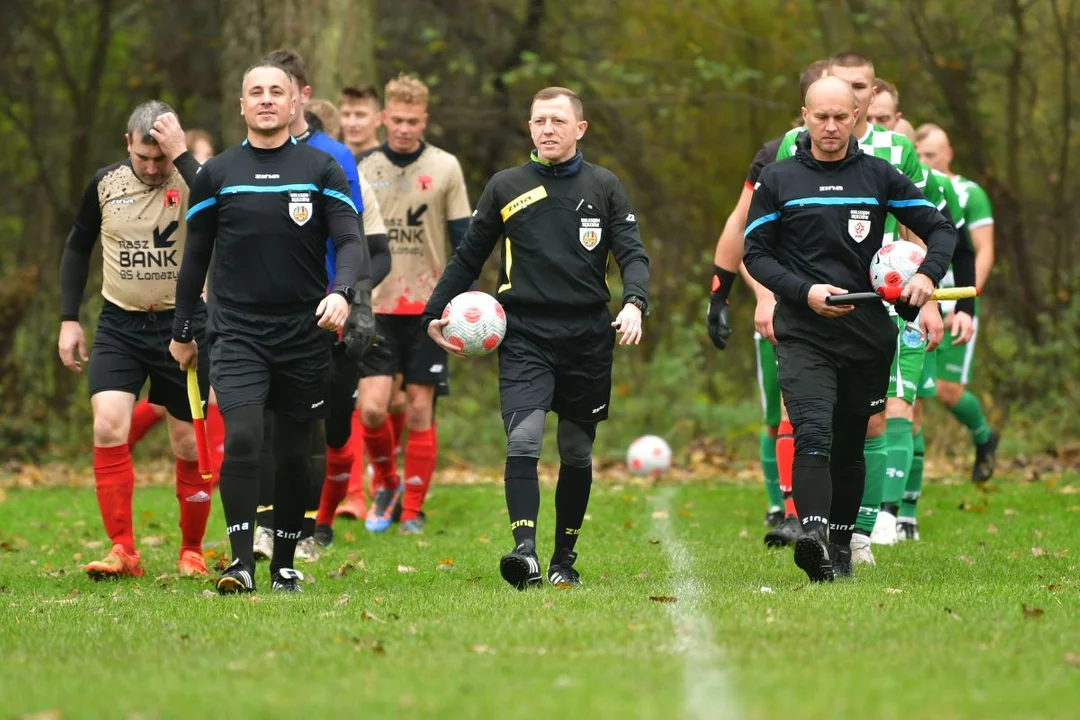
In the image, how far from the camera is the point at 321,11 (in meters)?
15.0

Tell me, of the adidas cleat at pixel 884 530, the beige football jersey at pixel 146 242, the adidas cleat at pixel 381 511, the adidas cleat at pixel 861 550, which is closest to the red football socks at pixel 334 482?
the adidas cleat at pixel 381 511

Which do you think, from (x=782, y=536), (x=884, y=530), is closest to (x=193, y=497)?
(x=782, y=536)

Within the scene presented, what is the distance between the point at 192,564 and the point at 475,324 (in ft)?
7.97

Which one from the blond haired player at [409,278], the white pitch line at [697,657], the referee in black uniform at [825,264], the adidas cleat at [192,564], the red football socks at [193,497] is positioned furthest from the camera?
the blond haired player at [409,278]

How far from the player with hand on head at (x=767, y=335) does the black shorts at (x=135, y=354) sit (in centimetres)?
260

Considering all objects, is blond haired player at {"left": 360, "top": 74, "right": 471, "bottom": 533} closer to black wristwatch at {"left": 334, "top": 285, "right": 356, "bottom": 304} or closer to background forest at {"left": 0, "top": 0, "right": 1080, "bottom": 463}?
black wristwatch at {"left": 334, "top": 285, "right": 356, "bottom": 304}

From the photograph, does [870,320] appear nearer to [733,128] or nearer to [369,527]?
[369,527]

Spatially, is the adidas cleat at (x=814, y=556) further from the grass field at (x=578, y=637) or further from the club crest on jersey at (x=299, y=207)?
the club crest on jersey at (x=299, y=207)

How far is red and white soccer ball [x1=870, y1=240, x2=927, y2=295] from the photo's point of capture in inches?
282

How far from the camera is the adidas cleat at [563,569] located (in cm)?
762

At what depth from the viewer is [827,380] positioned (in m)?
7.37

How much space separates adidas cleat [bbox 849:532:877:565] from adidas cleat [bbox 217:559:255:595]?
2943 millimetres

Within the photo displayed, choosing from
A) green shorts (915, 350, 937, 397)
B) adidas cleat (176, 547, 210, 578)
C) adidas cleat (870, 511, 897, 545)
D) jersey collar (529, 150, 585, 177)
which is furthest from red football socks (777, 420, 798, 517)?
adidas cleat (176, 547, 210, 578)

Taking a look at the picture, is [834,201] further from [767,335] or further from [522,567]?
[522,567]
